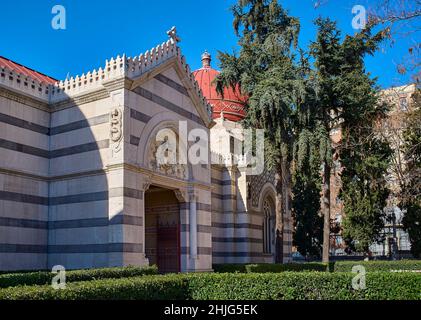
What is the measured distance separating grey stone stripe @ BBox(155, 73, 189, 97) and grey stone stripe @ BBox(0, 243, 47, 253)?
9.10 metres

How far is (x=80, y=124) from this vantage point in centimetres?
2170

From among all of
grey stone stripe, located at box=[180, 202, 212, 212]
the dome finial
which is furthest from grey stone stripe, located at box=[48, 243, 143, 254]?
the dome finial

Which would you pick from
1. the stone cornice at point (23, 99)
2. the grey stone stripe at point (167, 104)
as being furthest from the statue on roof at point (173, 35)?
the stone cornice at point (23, 99)

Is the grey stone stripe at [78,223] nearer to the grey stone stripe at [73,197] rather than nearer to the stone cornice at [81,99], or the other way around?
the grey stone stripe at [73,197]

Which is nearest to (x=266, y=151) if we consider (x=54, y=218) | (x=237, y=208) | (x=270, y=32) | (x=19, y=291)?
(x=237, y=208)

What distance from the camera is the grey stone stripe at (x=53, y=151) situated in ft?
67.3

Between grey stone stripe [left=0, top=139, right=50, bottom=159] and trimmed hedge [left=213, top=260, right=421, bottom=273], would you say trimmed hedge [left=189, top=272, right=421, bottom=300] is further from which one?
trimmed hedge [left=213, top=260, right=421, bottom=273]

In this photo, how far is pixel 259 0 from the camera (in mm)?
31969

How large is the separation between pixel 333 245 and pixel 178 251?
3149 centimetres

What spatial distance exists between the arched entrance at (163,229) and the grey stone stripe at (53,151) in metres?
4.59

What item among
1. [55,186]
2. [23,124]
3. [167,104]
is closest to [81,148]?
[55,186]

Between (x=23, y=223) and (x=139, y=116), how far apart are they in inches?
258

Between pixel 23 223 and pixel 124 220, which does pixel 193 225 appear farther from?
pixel 23 223

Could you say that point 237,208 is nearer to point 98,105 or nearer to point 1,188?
point 98,105
